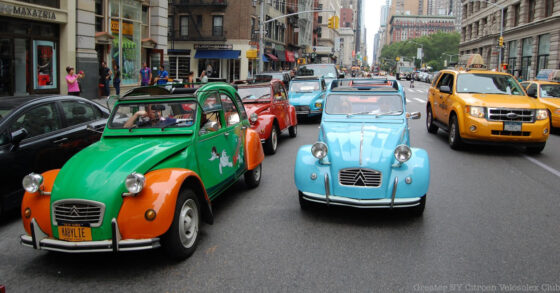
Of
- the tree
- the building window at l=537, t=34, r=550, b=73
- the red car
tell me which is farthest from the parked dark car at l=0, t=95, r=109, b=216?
the tree

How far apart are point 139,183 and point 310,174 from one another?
2.31 meters

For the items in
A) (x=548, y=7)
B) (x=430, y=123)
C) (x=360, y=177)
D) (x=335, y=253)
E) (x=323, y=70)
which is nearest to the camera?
(x=335, y=253)

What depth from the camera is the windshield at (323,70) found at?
24234mm

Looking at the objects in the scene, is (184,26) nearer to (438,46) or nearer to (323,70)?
(323,70)

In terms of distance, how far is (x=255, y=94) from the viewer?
1243 centimetres

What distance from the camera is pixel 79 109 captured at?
7.61 metres

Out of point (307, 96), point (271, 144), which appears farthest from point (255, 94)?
point (307, 96)

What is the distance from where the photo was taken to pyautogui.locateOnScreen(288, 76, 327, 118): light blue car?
55.2ft

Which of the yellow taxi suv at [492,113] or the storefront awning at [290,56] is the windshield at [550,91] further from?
the storefront awning at [290,56]

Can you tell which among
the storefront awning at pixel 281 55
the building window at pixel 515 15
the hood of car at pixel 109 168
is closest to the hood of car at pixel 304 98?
the hood of car at pixel 109 168

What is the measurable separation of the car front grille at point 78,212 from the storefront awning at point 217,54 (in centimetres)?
4136

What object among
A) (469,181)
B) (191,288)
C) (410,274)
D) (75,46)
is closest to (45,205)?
(191,288)

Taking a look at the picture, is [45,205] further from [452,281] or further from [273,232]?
[452,281]

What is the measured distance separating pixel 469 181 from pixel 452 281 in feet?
14.1
